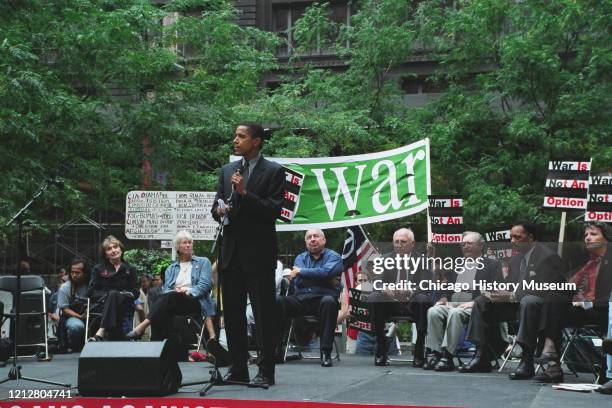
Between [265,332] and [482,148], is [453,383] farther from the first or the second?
[482,148]

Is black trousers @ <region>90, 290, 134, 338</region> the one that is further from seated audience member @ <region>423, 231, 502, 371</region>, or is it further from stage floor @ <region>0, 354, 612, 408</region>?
seated audience member @ <region>423, 231, 502, 371</region>

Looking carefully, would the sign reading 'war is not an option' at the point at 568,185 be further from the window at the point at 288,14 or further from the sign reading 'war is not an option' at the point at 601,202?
the window at the point at 288,14

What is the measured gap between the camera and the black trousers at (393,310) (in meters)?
10.8

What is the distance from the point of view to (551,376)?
28.9 ft

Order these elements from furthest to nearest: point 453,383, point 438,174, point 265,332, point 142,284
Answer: point 438,174, point 142,284, point 453,383, point 265,332

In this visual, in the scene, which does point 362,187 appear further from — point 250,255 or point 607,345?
point 250,255

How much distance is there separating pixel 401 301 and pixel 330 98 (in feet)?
37.9

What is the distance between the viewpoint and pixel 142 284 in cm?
1775

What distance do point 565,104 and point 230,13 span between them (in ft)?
26.1

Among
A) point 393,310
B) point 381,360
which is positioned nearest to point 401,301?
point 393,310

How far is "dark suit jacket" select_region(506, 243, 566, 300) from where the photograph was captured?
30.6 feet

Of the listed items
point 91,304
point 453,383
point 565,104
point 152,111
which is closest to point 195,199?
point 91,304

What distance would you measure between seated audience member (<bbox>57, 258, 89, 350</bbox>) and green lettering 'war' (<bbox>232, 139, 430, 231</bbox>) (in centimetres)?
280

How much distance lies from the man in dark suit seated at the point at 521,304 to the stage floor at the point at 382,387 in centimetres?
27
